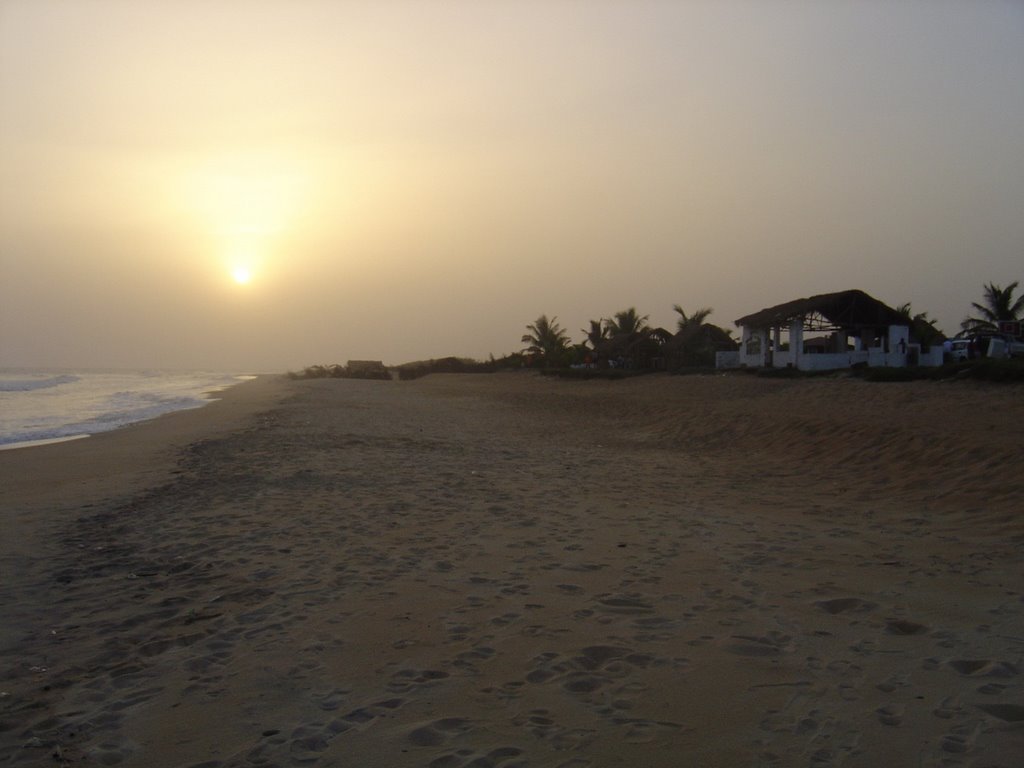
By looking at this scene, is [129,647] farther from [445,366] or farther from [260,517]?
[445,366]

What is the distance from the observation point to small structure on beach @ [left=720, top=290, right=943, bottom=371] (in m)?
27.2

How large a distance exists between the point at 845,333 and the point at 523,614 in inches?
1091

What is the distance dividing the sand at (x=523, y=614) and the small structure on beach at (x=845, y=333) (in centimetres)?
1717

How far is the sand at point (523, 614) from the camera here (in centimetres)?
326

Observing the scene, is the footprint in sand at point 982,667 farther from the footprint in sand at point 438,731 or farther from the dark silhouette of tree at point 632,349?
the dark silhouette of tree at point 632,349

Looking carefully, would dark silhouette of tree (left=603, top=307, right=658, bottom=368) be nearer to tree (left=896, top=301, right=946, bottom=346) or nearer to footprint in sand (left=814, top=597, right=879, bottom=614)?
tree (left=896, top=301, right=946, bottom=346)

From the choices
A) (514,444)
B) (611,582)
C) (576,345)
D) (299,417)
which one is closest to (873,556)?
(611,582)

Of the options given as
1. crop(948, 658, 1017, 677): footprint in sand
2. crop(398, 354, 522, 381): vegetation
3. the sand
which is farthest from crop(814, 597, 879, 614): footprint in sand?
crop(398, 354, 522, 381): vegetation

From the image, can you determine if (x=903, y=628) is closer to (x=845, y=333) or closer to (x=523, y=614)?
(x=523, y=614)

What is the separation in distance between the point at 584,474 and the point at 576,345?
41.7 meters

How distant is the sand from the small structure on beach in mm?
17169

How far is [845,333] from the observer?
29.1 meters

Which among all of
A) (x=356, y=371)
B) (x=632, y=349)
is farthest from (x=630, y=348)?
(x=356, y=371)

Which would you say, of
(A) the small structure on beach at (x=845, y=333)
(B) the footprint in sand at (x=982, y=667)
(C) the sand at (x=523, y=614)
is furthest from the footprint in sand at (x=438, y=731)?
(A) the small structure on beach at (x=845, y=333)
